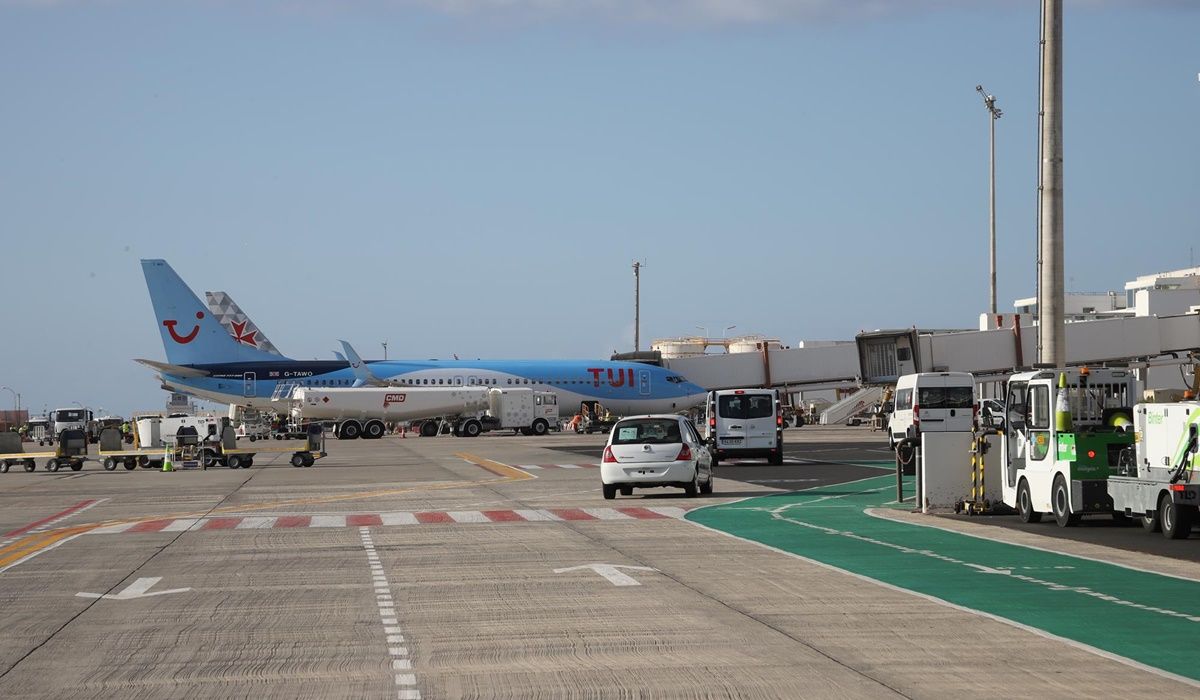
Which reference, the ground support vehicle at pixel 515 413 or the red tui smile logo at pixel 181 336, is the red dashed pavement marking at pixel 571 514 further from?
the red tui smile logo at pixel 181 336

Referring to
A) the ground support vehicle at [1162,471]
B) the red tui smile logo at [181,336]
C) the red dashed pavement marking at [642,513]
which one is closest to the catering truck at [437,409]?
the red tui smile logo at [181,336]

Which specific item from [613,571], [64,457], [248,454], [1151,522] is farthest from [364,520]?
[64,457]

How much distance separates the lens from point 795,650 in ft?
38.0

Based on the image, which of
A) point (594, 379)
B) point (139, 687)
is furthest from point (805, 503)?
point (594, 379)

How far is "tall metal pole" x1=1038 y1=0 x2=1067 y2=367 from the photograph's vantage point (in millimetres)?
32094

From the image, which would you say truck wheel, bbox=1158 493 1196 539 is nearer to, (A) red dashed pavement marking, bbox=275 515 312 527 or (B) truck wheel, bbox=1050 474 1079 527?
(B) truck wheel, bbox=1050 474 1079 527

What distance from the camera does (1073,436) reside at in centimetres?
2238

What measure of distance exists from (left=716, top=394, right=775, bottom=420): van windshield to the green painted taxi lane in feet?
60.1

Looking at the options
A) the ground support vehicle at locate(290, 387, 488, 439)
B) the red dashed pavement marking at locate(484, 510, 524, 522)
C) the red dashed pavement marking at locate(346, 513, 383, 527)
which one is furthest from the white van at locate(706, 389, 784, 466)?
the ground support vehicle at locate(290, 387, 488, 439)

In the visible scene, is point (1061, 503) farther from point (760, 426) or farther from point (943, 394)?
point (760, 426)

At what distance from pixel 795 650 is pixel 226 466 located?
4457 cm

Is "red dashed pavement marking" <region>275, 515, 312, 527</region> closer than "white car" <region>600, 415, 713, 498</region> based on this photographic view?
Yes

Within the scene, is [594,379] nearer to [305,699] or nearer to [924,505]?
[924,505]

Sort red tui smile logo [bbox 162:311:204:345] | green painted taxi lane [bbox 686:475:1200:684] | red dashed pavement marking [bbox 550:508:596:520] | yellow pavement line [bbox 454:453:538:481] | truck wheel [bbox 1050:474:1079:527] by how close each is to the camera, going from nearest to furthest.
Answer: green painted taxi lane [bbox 686:475:1200:684] < truck wheel [bbox 1050:474:1079:527] < red dashed pavement marking [bbox 550:508:596:520] < yellow pavement line [bbox 454:453:538:481] < red tui smile logo [bbox 162:311:204:345]
